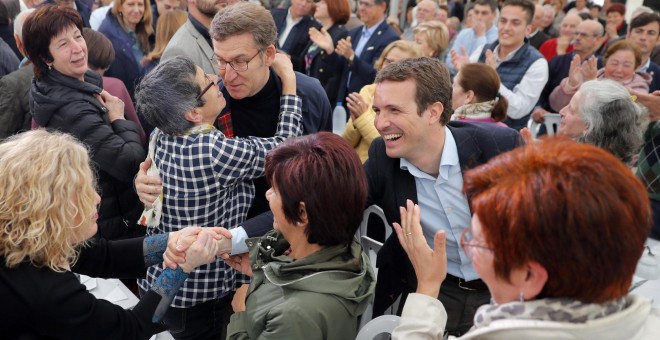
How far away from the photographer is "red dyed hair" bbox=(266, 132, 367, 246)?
1.59m

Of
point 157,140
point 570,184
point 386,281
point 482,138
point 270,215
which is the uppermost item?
point 570,184

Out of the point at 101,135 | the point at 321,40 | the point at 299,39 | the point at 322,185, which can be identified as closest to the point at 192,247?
the point at 322,185

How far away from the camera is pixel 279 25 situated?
5898 mm

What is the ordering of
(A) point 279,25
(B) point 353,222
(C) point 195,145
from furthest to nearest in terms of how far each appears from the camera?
(A) point 279,25
(C) point 195,145
(B) point 353,222

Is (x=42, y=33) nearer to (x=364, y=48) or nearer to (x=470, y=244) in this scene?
(x=470, y=244)

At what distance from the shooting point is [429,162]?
83.8 inches

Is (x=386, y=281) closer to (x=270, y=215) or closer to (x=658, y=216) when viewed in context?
(x=270, y=215)

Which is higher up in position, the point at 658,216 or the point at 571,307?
the point at 571,307

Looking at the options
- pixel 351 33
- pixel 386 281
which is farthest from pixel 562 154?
pixel 351 33

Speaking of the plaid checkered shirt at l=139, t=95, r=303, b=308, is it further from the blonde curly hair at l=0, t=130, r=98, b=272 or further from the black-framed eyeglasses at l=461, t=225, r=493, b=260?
the black-framed eyeglasses at l=461, t=225, r=493, b=260

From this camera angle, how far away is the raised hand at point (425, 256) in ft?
5.12

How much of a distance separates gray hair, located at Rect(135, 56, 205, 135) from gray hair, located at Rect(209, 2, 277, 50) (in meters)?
0.31

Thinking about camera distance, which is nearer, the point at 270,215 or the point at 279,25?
the point at 270,215

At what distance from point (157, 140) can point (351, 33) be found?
4.15 metres
